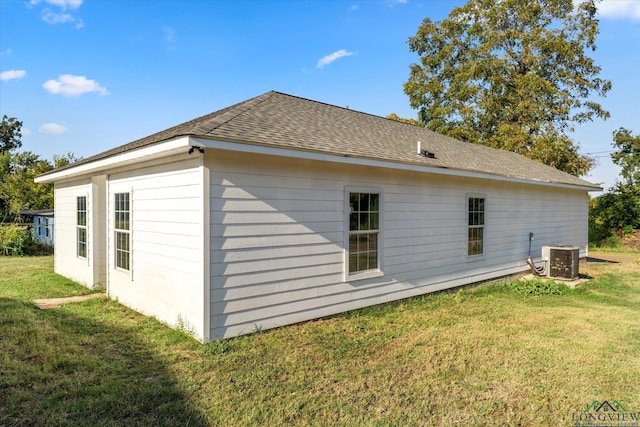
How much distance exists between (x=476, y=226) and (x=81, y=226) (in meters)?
9.02

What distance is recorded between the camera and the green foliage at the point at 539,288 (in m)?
8.19

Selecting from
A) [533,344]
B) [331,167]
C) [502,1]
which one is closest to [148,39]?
[331,167]

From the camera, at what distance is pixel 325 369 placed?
3.91 meters

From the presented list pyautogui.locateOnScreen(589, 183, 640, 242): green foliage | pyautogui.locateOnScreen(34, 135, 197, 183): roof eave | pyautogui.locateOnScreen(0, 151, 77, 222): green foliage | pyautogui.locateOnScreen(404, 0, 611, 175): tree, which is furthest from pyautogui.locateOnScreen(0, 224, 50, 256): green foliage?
pyautogui.locateOnScreen(589, 183, 640, 242): green foliage

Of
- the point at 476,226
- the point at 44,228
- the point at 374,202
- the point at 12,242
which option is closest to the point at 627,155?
the point at 476,226

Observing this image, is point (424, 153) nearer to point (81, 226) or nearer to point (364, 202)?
point (364, 202)

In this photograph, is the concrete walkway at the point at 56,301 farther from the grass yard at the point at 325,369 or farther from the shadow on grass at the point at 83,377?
the shadow on grass at the point at 83,377

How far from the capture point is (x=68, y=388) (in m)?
3.33

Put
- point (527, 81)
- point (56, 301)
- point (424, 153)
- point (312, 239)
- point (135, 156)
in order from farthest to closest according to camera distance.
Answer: point (527, 81)
point (424, 153)
point (56, 301)
point (312, 239)
point (135, 156)

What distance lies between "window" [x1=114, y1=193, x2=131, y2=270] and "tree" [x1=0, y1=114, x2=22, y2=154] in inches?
1745

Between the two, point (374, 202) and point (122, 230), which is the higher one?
point (374, 202)

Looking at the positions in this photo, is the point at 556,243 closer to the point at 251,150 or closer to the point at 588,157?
the point at 251,150

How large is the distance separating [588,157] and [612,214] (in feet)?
17.0

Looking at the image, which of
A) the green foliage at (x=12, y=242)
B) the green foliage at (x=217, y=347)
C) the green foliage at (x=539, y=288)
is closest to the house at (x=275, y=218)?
the green foliage at (x=217, y=347)
